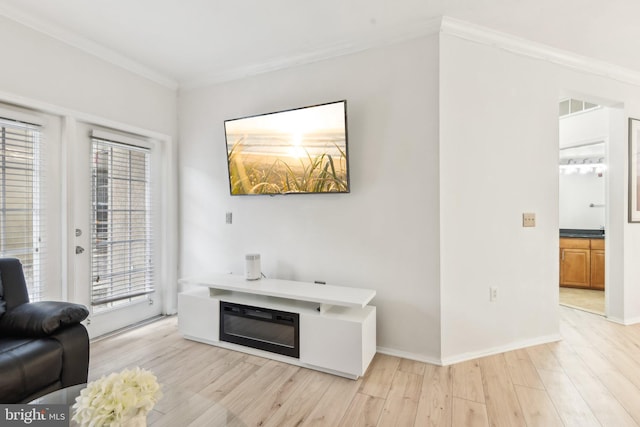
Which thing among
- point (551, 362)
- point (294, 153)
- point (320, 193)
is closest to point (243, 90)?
point (294, 153)

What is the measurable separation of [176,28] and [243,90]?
0.77 metres

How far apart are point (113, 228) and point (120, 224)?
0.25 feet

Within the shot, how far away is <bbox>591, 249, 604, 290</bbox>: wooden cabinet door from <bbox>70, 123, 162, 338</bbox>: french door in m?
5.60

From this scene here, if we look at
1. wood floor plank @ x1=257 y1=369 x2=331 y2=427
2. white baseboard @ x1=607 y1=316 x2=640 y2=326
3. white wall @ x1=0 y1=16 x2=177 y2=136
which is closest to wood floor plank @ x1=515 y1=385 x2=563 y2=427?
wood floor plank @ x1=257 y1=369 x2=331 y2=427

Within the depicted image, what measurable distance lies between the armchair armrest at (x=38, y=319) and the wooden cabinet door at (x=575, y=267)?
5.57 meters

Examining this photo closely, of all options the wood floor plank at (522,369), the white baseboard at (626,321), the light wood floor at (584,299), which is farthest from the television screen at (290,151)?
the light wood floor at (584,299)

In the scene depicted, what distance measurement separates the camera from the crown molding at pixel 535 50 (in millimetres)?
2227

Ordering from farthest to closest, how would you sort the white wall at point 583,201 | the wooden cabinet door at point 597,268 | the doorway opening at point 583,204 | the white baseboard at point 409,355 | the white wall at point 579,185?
the white wall at point 583,201, the wooden cabinet door at point 597,268, the white wall at point 579,185, the doorway opening at point 583,204, the white baseboard at point 409,355

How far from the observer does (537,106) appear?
98.7 inches

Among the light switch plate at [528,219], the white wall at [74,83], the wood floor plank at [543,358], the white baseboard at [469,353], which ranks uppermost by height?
the white wall at [74,83]

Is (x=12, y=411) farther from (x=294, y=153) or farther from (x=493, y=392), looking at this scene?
(x=493, y=392)

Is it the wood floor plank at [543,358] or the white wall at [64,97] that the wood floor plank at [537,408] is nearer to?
the wood floor plank at [543,358]

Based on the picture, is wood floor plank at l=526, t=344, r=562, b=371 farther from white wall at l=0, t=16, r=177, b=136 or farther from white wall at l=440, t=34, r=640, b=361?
white wall at l=0, t=16, r=177, b=136

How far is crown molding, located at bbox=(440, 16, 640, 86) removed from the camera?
223 centimetres
